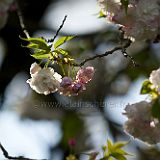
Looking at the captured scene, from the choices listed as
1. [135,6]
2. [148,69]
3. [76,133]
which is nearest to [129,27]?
[135,6]

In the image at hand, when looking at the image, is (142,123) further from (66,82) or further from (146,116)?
(66,82)

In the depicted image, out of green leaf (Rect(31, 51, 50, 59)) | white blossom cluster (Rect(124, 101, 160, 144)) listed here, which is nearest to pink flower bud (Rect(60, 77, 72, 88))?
green leaf (Rect(31, 51, 50, 59))

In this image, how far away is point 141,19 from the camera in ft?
9.25

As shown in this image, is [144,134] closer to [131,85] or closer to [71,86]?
[71,86]

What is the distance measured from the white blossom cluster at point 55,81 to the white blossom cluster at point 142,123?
9.9 inches

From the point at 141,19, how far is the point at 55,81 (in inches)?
19.1

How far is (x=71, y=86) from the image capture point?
9.37 feet

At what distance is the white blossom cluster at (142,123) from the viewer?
9.45 feet

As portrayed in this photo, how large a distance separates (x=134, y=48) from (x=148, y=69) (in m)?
0.41

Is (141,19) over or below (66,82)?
over

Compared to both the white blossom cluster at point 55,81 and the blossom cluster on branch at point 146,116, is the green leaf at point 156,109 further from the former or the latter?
the white blossom cluster at point 55,81

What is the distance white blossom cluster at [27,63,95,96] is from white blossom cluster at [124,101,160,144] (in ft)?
0.83

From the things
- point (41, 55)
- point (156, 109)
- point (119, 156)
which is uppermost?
point (41, 55)

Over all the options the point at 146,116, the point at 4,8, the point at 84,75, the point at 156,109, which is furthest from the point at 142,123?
the point at 4,8
